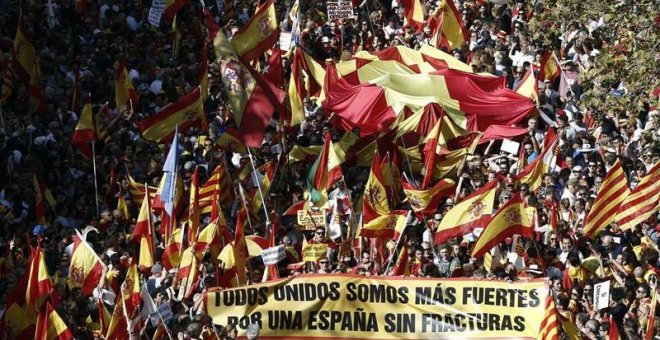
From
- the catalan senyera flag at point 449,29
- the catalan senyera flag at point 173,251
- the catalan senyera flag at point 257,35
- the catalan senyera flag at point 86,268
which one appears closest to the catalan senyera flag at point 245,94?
the catalan senyera flag at point 257,35

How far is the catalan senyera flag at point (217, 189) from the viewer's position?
2405cm

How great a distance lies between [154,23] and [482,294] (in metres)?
12.6

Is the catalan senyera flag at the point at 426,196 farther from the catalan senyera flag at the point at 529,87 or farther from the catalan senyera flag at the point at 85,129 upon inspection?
the catalan senyera flag at the point at 85,129

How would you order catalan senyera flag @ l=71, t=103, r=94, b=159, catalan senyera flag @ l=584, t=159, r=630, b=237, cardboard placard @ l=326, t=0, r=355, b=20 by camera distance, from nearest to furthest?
1. catalan senyera flag @ l=584, t=159, r=630, b=237
2. catalan senyera flag @ l=71, t=103, r=94, b=159
3. cardboard placard @ l=326, t=0, r=355, b=20

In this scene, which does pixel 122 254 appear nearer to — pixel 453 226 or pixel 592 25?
pixel 453 226

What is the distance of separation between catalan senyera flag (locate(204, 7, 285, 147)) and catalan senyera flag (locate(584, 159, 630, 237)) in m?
4.19

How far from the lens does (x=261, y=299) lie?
63.2ft

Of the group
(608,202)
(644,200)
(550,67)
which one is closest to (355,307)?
(608,202)

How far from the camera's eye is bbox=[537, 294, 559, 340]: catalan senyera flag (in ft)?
59.9

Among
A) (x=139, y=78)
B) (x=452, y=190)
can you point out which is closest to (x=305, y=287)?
(x=452, y=190)

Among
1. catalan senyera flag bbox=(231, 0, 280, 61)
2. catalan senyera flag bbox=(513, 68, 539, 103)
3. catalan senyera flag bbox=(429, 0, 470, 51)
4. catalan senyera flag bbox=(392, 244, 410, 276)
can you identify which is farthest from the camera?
catalan senyera flag bbox=(429, 0, 470, 51)

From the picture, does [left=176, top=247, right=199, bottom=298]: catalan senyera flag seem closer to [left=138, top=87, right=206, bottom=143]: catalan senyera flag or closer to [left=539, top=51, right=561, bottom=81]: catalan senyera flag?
[left=138, top=87, right=206, bottom=143]: catalan senyera flag

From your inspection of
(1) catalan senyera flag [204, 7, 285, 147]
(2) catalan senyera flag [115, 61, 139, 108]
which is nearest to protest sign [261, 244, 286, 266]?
(1) catalan senyera flag [204, 7, 285, 147]

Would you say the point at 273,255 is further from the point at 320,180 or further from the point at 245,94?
the point at 320,180
